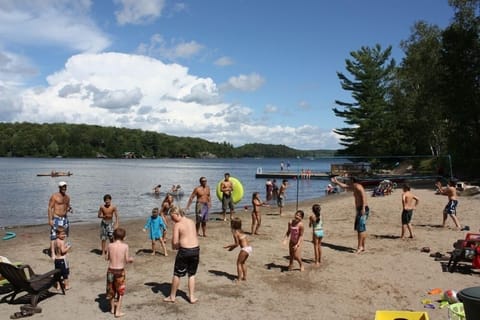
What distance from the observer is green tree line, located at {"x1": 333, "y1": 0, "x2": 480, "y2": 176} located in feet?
96.8

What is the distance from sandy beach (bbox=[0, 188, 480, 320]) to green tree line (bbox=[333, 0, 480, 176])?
17910 millimetres

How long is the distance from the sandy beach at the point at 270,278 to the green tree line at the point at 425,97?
17.9m

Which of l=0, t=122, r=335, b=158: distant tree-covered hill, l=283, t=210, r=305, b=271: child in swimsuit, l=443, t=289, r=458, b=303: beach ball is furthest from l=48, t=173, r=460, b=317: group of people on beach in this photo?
l=0, t=122, r=335, b=158: distant tree-covered hill

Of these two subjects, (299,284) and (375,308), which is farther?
(299,284)

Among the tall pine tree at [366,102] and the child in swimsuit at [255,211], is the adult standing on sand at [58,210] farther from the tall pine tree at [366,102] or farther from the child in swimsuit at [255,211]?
the tall pine tree at [366,102]

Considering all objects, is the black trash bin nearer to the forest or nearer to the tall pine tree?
the forest

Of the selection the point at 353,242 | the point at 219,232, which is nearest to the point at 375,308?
the point at 353,242

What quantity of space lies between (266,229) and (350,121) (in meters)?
42.6

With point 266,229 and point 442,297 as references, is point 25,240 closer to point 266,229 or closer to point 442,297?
point 266,229

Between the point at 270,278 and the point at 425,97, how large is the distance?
29973mm

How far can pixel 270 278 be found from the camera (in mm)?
9148

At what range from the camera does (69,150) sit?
161875mm

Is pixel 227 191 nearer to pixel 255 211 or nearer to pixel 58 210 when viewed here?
pixel 255 211

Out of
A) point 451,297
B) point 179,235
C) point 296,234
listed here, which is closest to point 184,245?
point 179,235
